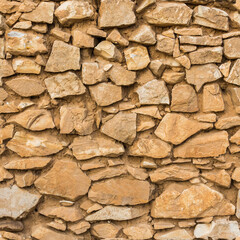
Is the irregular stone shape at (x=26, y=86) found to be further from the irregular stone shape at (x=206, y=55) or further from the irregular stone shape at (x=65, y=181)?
the irregular stone shape at (x=206, y=55)

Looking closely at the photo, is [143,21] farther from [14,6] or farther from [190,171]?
[190,171]

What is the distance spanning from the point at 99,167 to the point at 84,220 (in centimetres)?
37

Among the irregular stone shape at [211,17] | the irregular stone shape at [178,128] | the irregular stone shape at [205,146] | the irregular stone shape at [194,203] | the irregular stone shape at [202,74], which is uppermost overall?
the irregular stone shape at [211,17]

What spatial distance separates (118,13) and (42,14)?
0.49 m

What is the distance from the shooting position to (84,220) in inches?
81.3

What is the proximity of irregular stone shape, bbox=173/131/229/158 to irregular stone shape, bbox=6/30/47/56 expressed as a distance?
1.12m

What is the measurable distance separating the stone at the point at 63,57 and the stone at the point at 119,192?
0.79 metres

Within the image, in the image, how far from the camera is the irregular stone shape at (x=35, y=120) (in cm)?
204

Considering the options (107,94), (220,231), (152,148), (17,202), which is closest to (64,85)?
(107,94)

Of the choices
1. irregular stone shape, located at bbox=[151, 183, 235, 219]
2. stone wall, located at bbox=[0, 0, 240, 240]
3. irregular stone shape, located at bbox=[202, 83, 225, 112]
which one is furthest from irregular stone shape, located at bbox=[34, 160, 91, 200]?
irregular stone shape, located at bbox=[202, 83, 225, 112]

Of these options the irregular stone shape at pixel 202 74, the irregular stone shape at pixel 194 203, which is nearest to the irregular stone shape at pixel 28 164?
the irregular stone shape at pixel 194 203

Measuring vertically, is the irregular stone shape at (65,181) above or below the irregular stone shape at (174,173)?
below

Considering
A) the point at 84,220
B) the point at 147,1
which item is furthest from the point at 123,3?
the point at 84,220

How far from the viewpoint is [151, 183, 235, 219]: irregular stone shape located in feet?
6.64
